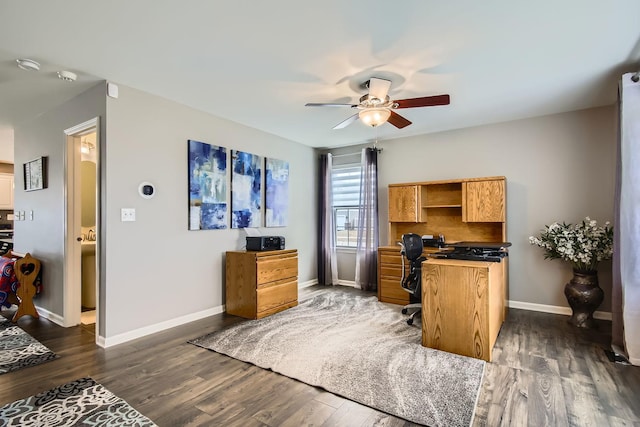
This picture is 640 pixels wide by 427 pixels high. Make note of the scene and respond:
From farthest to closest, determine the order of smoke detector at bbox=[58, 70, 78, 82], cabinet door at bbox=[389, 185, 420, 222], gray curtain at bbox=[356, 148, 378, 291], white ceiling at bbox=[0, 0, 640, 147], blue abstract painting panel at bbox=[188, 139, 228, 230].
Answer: gray curtain at bbox=[356, 148, 378, 291] < cabinet door at bbox=[389, 185, 420, 222] < blue abstract painting panel at bbox=[188, 139, 228, 230] < smoke detector at bbox=[58, 70, 78, 82] < white ceiling at bbox=[0, 0, 640, 147]

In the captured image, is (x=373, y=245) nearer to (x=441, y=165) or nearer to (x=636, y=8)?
(x=441, y=165)

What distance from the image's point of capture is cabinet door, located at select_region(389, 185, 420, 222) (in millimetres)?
4629

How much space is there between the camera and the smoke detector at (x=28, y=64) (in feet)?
8.32

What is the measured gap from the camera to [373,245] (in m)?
5.20

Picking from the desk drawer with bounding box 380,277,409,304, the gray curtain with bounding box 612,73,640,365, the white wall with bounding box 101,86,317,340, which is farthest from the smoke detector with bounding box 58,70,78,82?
the gray curtain with bounding box 612,73,640,365

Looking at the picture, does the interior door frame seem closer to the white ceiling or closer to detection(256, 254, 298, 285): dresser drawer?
the white ceiling

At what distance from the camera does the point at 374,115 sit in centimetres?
302

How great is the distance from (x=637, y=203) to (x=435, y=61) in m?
1.99

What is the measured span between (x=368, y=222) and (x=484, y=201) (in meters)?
1.75

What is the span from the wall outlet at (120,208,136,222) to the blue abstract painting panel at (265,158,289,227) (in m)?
1.90

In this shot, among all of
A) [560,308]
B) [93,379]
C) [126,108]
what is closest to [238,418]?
[93,379]

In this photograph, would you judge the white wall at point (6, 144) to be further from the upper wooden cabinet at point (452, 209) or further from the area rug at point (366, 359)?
the upper wooden cabinet at point (452, 209)

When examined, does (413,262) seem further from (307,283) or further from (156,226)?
(156,226)

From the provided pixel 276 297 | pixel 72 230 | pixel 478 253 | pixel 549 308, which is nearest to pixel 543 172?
pixel 549 308
